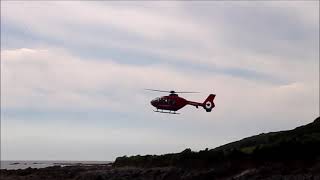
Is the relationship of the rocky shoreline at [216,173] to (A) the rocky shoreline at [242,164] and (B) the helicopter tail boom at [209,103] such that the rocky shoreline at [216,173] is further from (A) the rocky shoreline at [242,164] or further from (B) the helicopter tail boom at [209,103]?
(B) the helicopter tail boom at [209,103]

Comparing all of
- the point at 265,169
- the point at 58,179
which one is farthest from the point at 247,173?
the point at 58,179

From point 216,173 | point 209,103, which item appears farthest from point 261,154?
point 209,103

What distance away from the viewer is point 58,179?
65062mm

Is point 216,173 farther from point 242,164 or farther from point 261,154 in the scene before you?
point 261,154

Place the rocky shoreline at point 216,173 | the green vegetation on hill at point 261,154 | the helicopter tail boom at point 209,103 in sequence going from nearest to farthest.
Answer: the rocky shoreline at point 216,173, the green vegetation on hill at point 261,154, the helicopter tail boom at point 209,103

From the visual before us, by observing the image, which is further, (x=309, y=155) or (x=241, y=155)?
(x=241, y=155)

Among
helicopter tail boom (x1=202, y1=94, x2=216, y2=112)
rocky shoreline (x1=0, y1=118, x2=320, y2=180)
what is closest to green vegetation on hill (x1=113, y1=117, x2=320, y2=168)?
rocky shoreline (x1=0, y1=118, x2=320, y2=180)

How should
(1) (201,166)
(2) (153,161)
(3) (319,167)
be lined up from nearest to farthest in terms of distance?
(3) (319,167) < (1) (201,166) < (2) (153,161)

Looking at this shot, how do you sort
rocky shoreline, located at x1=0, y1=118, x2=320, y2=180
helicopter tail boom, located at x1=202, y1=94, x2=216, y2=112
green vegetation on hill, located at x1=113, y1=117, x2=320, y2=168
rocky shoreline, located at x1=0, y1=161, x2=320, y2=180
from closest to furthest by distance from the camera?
1. rocky shoreline, located at x1=0, y1=161, x2=320, y2=180
2. rocky shoreline, located at x1=0, y1=118, x2=320, y2=180
3. green vegetation on hill, located at x1=113, y1=117, x2=320, y2=168
4. helicopter tail boom, located at x1=202, y1=94, x2=216, y2=112

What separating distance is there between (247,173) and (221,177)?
10.8 feet

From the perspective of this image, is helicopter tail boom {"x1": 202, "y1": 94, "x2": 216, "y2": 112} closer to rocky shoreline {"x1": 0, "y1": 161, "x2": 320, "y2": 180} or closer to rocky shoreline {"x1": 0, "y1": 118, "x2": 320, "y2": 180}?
rocky shoreline {"x1": 0, "y1": 118, "x2": 320, "y2": 180}

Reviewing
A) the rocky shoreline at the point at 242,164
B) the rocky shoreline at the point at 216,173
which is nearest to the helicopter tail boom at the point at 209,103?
the rocky shoreline at the point at 242,164

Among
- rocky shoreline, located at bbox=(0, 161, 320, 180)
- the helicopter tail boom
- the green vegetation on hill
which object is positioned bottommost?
rocky shoreline, located at bbox=(0, 161, 320, 180)

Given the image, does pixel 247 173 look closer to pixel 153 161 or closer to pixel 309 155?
pixel 309 155
